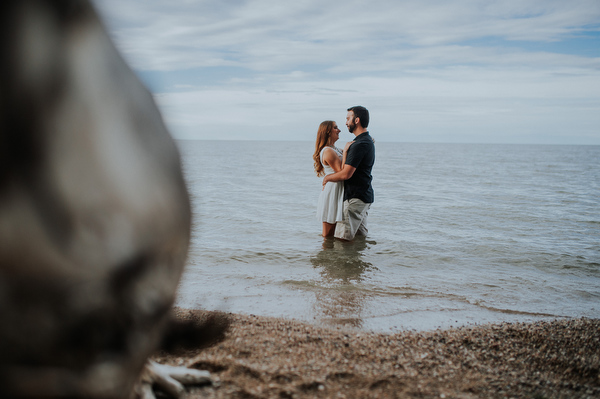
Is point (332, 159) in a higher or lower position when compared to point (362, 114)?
lower

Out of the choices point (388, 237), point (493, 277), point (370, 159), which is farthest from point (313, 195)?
point (493, 277)

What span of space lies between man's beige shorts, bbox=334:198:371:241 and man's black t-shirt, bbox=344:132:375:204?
11 centimetres

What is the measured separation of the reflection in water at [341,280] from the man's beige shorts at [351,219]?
0.26 metres

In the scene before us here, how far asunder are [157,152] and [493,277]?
259 inches

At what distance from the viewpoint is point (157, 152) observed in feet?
5.20

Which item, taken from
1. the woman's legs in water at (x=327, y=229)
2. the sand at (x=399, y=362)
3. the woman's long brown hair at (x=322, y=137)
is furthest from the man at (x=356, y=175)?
the sand at (x=399, y=362)

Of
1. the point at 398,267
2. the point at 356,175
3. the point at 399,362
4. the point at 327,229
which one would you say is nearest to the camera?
the point at 399,362

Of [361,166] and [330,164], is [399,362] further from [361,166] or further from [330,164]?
[330,164]

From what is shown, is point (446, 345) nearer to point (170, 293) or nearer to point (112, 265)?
point (170, 293)

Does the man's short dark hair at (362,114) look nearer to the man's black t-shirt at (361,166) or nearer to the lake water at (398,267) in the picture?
the man's black t-shirt at (361,166)

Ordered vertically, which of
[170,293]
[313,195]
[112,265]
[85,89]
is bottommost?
[313,195]

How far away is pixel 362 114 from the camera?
25.2 feet

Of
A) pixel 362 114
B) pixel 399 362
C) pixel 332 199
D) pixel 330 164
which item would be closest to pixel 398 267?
pixel 332 199

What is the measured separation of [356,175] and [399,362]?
4.95 metres
